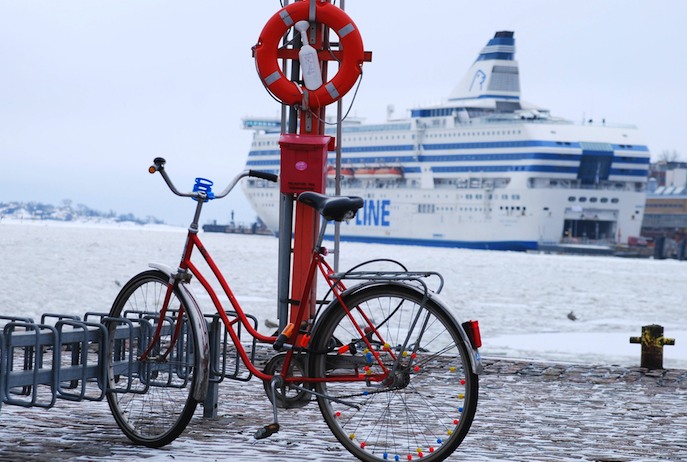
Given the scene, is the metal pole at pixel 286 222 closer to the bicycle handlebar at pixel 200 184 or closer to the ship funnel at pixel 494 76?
the bicycle handlebar at pixel 200 184

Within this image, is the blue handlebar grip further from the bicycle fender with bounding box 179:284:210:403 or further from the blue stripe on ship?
the blue stripe on ship

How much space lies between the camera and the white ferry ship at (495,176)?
67.8m

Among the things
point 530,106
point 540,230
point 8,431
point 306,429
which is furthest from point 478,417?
point 530,106

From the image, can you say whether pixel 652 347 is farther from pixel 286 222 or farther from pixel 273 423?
pixel 273 423

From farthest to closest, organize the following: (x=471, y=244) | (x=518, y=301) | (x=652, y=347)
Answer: (x=471, y=244), (x=518, y=301), (x=652, y=347)

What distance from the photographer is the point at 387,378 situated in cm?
362

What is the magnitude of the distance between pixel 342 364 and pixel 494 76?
74.8 m

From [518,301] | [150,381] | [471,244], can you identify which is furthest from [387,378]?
[471,244]

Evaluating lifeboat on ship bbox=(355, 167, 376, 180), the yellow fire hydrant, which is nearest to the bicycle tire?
the yellow fire hydrant

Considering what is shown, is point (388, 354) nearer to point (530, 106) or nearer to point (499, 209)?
point (499, 209)

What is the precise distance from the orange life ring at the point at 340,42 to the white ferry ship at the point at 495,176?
62.5m

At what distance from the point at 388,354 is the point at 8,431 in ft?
4.55

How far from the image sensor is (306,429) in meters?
4.45

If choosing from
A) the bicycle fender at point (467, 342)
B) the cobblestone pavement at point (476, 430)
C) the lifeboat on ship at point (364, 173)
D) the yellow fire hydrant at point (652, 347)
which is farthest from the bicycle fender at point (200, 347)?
the lifeboat on ship at point (364, 173)
